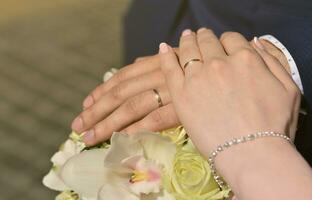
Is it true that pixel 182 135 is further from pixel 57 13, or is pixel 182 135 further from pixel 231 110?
pixel 57 13

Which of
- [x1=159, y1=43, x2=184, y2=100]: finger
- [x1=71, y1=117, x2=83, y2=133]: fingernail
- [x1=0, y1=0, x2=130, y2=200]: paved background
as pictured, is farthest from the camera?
[x1=0, y1=0, x2=130, y2=200]: paved background

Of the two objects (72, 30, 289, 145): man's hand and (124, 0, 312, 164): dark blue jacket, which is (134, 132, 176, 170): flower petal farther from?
(124, 0, 312, 164): dark blue jacket

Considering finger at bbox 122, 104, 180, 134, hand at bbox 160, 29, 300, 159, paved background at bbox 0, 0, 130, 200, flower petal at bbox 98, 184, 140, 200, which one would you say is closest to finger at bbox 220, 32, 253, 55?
hand at bbox 160, 29, 300, 159

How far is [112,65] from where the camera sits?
6.84 ft

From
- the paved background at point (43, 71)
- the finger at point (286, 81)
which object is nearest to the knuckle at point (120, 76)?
the finger at point (286, 81)

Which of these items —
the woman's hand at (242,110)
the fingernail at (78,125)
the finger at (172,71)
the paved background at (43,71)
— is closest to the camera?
the woman's hand at (242,110)

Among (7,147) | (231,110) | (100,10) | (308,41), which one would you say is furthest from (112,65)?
(231,110)

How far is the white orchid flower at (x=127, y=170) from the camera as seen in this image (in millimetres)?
639

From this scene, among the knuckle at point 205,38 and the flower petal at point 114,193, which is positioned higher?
the knuckle at point 205,38

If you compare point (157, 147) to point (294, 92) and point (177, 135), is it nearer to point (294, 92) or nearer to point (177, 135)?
point (177, 135)

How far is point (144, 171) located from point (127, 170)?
0.02 meters

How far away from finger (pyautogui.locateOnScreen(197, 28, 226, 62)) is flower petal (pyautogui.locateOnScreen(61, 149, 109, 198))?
17cm

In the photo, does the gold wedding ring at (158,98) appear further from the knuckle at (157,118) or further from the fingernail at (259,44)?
the fingernail at (259,44)

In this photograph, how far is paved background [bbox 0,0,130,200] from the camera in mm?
1800
